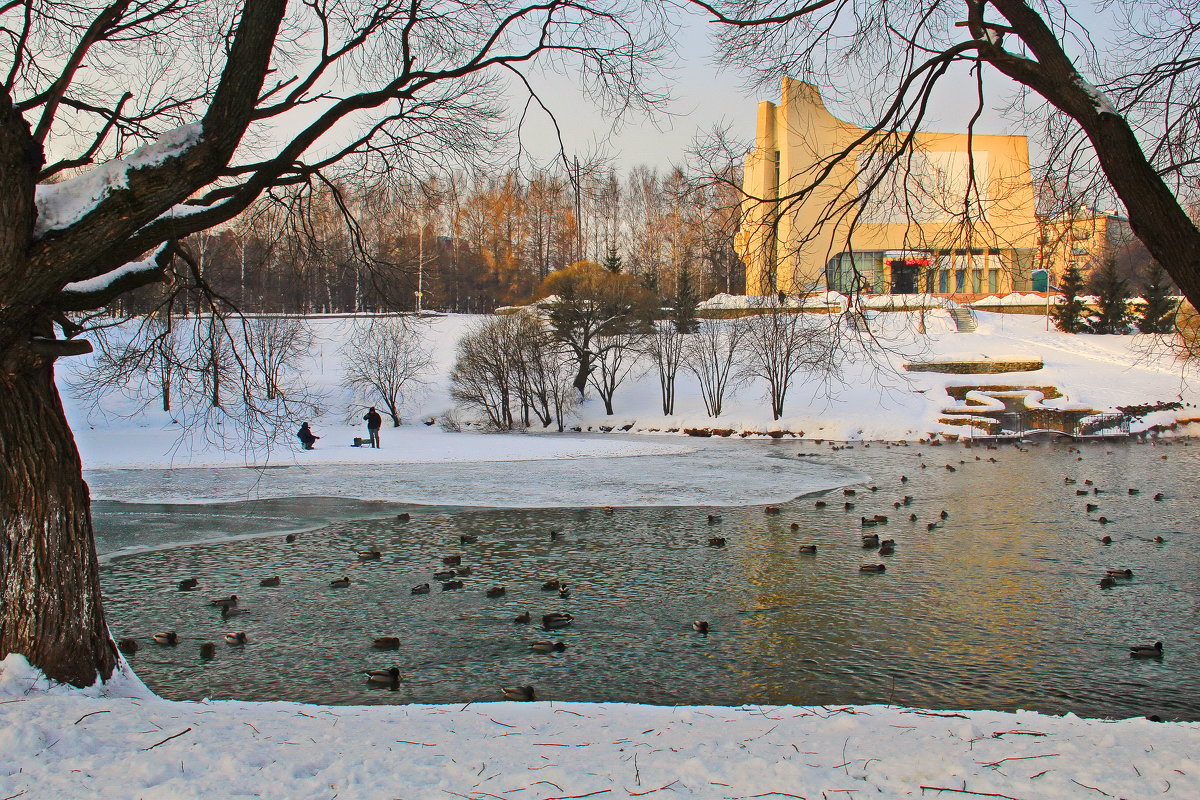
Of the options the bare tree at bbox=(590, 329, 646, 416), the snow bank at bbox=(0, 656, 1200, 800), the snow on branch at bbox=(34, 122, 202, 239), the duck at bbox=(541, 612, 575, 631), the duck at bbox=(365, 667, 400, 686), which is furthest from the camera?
the bare tree at bbox=(590, 329, 646, 416)

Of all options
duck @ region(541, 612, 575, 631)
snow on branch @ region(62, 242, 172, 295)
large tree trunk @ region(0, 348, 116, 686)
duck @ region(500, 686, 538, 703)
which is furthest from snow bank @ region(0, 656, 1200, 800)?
duck @ region(541, 612, 575, 631)

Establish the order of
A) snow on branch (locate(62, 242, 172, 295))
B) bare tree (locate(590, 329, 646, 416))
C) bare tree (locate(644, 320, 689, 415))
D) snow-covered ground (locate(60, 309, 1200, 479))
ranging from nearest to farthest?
snow on branch (locate(62, 242, 172, 295)) → snow-covered ground (locate(60, 309, 1200, 479)) → bare tree (locate(644, 320, 689, 415)) → bare tree (locate(590, 329, 646, 416))

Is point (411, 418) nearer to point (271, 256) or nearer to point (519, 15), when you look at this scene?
point (271, 256)

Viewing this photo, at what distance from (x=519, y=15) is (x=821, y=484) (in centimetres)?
1733

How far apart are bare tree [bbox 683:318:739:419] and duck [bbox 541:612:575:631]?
36218 mm

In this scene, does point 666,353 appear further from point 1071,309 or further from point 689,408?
point 1071,309

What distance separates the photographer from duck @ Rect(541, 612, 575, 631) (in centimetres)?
962

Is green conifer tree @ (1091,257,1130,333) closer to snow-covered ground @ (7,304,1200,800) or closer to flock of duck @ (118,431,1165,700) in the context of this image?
flock of duck @ (118,431,1165,700)

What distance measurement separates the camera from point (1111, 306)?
59.5 meters

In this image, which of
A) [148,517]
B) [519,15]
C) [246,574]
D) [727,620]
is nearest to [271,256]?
[519,15]

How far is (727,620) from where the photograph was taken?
32.4ft

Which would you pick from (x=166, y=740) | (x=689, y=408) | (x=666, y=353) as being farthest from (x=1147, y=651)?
(x=666, y=353)

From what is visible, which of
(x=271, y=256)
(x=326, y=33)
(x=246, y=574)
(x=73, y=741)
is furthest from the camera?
(x=246, y=574)

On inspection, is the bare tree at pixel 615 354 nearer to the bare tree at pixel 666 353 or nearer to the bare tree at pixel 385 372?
the bare tree at pixel 666 353
